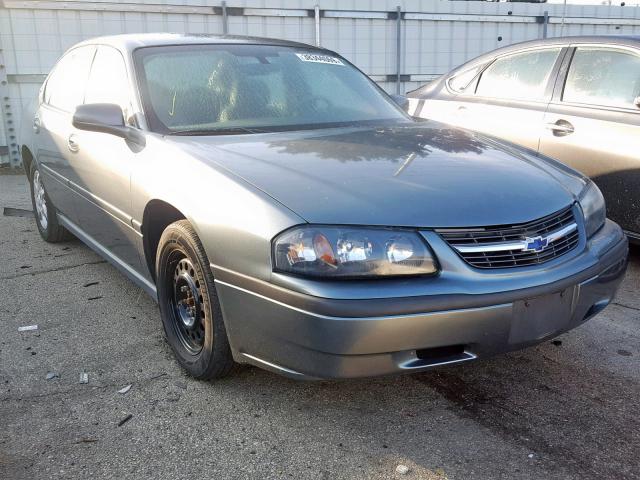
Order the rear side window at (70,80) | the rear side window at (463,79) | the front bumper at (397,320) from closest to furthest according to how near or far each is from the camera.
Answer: the front bumper at (397,320) < the rear side window at (70,80) < the rear side window at (463,79)

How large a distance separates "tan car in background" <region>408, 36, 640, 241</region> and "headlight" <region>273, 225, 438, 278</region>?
2.50m

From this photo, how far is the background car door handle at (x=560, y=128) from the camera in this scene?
454 centimetres

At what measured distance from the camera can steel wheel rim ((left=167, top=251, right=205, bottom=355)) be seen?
2842 mm

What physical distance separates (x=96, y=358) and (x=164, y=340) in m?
0.36

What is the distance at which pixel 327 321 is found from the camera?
2.20 metres

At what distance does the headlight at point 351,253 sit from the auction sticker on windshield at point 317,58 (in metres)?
1.95

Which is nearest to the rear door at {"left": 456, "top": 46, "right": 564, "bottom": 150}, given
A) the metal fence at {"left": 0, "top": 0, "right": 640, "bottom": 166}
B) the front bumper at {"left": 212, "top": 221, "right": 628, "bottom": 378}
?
the front bumper at {"left": 212, "top": 221, "right": 628, "bottom": 378}

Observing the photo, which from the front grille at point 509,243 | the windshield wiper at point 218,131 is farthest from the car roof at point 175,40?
the front grille at point 509,243

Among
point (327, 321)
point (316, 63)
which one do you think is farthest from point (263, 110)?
point (327, 321)

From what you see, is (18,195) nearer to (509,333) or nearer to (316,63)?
(316,63)

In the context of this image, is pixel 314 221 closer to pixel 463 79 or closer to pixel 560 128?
pixel 560 128

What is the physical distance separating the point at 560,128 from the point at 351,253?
9.60 feet

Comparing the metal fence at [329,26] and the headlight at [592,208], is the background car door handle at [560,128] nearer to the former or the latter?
the headlight at [592,208]

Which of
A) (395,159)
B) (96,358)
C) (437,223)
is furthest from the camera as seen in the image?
(96,358)
